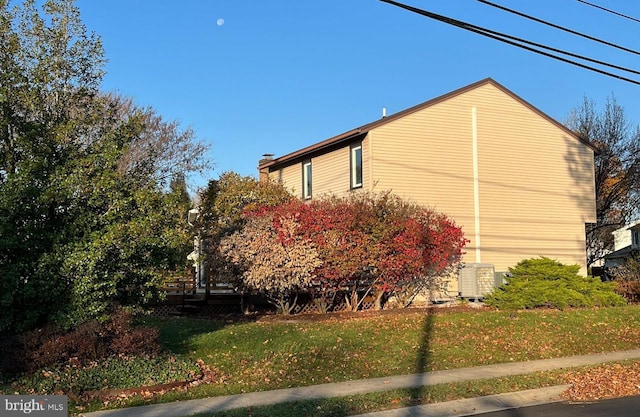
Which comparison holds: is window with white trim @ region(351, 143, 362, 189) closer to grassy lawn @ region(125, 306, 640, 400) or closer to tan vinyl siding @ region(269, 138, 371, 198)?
tan vinyl siding @ region(269, 138, 371, 198)

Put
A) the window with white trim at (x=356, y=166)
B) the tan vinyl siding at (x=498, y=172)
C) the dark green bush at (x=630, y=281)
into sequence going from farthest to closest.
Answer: the tan vinyl siding at (x=498, y=172) → the window with white trim at (x=356, y=166) → the dark green bush at (x=630, y=281)

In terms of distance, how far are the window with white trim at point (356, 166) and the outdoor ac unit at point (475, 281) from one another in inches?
191

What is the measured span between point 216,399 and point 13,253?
13.3ft

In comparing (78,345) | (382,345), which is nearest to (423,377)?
(382,345)

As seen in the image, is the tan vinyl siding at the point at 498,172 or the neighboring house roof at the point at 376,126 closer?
the neighboring house roof at the point at 376,126

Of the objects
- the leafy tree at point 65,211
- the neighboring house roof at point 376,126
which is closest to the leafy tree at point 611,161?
the neighboring house roof at point 376,126

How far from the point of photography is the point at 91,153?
1131cm

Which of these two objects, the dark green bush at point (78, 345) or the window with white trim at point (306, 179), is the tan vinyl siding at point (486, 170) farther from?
the dark green bush at point (78, 345)

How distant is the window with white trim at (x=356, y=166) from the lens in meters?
23.2

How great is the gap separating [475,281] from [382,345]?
990 cm

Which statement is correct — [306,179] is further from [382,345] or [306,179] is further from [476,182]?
[382,345]

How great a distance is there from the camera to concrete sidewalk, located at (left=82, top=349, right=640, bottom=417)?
8.40m

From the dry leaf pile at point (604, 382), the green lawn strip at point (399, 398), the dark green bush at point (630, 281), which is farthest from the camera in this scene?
the dark green bush at point (630, 281)

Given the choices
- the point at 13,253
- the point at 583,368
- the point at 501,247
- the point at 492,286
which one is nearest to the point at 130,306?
the point at 13,253
